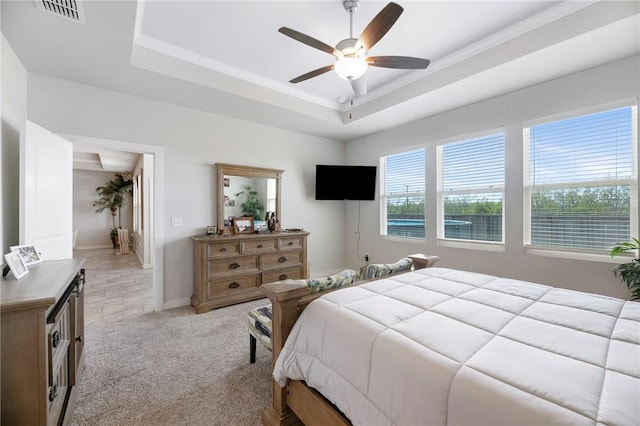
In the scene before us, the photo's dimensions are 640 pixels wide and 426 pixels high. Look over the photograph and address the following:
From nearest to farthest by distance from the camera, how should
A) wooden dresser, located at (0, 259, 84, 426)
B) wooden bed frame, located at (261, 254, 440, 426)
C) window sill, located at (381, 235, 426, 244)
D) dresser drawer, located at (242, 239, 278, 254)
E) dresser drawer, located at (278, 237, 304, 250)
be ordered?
wooden dresser, located at (0, 259, 84, 426)
wooden bed frame, located at (261, 254, 440, 426)
dresser drawer, located at (242, 239, 278, 254)
dresser drawer, located at (278, 237, 304, 250)
window sill, located at (381, 235, 426, 244)

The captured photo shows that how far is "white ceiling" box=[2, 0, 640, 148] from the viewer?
2.11 metres

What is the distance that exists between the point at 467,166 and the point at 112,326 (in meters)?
4.80

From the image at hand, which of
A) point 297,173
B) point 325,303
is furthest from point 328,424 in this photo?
point 297,173

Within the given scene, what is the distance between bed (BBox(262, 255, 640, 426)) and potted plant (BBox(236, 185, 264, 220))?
8.98ft

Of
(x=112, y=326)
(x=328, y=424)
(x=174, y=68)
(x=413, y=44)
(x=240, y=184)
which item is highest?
(x=413, y=44)

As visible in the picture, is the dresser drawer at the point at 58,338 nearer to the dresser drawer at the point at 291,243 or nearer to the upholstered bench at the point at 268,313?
the upholstered bench at the point at 268,313

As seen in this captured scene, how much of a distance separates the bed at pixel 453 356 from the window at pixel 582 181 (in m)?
1.68

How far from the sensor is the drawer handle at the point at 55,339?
1.30 metres

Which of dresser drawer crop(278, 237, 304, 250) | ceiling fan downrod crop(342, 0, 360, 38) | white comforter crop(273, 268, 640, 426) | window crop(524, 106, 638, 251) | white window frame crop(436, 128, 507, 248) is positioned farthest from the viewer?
dresser drawer crop(278, 237, 304, 250)

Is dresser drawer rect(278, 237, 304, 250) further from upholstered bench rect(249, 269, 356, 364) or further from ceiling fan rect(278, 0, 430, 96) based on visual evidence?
ceiling fan rect(278, 0, 430, 96)

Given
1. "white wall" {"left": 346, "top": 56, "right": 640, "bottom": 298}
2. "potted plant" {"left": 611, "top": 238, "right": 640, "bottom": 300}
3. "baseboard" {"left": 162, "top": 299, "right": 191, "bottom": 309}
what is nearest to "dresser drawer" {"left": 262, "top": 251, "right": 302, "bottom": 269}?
"baseboard" {"left": 162, "top": 299, "right": 191, "bottom": 309}

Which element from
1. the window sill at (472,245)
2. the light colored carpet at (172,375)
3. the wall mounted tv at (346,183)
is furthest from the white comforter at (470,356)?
the wall mounted tv at (346,183)

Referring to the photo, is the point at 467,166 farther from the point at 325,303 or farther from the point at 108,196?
the point at 108,196

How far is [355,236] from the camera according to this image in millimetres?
5242
